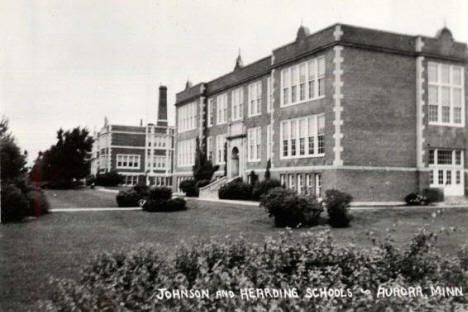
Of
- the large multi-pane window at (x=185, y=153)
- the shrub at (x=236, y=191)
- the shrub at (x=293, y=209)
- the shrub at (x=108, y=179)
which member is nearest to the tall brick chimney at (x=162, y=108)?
the shrub at (x=108, y=179)

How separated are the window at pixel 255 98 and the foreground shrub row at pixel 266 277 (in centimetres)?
2597

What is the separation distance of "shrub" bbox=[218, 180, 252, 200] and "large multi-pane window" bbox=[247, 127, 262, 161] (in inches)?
154

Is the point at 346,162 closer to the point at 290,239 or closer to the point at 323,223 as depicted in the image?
the point at 323,223

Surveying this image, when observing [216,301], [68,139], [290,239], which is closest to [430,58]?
[290,239]

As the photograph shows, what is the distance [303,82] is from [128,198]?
12.0 meters

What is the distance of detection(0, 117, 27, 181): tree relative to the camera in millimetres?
22859

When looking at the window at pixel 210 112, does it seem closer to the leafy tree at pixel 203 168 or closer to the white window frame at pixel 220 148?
the white window frame at pixel 220 148

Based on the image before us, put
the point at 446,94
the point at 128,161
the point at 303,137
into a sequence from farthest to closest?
the point at 128,161 → the point at 303,137 → the point at 446,94

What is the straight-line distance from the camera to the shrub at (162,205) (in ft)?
76.5

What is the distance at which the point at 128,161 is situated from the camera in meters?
78.9

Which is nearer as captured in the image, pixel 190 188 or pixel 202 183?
pixel 190 188

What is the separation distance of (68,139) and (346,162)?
36.6 metres

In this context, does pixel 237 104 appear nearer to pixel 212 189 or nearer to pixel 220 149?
pixel 220 149

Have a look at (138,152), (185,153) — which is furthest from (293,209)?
(138,152)
